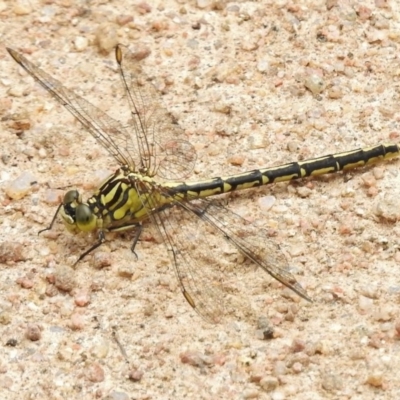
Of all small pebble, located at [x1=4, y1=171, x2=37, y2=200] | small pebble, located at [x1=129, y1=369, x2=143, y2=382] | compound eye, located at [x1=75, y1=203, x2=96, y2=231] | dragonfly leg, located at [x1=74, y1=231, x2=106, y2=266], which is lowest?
small pebble, located at [x1=129, y1=369, x2=143, y2=382]

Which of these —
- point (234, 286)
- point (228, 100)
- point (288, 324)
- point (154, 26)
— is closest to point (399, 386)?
point (288, 324)

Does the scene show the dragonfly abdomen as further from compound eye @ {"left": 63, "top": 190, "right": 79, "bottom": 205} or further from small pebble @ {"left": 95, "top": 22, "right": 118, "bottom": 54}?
small pebble @ {"left": 95, "top": 22, "right": 118, "bottom": 54}

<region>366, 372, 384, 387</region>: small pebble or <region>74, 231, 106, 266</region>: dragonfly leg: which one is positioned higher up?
<region>366, 372, 384, 387</region>: small pebble

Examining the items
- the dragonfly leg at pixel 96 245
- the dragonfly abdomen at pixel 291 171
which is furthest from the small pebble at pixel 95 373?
the dragonfly abdomen at pixel 291 171

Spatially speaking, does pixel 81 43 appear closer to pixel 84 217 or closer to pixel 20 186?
pixel 20 186

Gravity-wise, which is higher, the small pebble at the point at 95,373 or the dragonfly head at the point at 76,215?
the dragonfly head at the point at 76,215

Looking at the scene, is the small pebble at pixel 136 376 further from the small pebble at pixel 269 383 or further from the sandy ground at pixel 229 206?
the small pebble at pixel 269 383

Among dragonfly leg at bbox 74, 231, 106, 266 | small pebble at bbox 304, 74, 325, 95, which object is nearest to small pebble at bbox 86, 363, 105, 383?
dragonfly leg at bbox 74, 231, 106, 266
